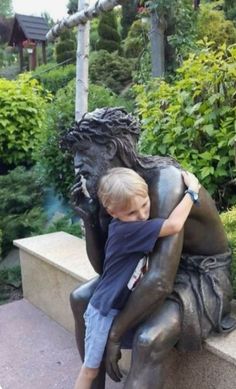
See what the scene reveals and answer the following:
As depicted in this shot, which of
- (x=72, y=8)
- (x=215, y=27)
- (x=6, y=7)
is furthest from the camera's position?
(x=6, y=7)

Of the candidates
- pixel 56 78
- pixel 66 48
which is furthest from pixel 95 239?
pixel 66 48

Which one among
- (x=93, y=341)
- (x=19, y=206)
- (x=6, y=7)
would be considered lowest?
(x=19, y=206)

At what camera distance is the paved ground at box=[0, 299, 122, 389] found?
259cm

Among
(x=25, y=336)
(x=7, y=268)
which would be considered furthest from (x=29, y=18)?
(x=25, y=336)

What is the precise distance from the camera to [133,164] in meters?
1.88

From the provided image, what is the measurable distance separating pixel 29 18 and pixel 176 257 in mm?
18977

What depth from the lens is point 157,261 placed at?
1.73 m

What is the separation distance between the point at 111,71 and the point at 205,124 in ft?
28.3

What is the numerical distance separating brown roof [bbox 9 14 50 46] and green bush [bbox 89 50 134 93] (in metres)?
6.29

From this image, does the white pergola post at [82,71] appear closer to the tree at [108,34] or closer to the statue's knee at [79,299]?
the statue's knee at [79,299]

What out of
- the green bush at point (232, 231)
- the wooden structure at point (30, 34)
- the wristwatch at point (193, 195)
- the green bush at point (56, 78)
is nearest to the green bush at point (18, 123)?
the green bush at point (232, 231)

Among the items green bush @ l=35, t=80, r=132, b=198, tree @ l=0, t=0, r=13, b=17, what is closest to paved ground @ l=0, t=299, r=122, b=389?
green bush @ l=35, t=80, r=132, b=198

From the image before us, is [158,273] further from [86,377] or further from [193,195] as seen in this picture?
[86,377]

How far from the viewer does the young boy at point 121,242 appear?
1692 millimetres
